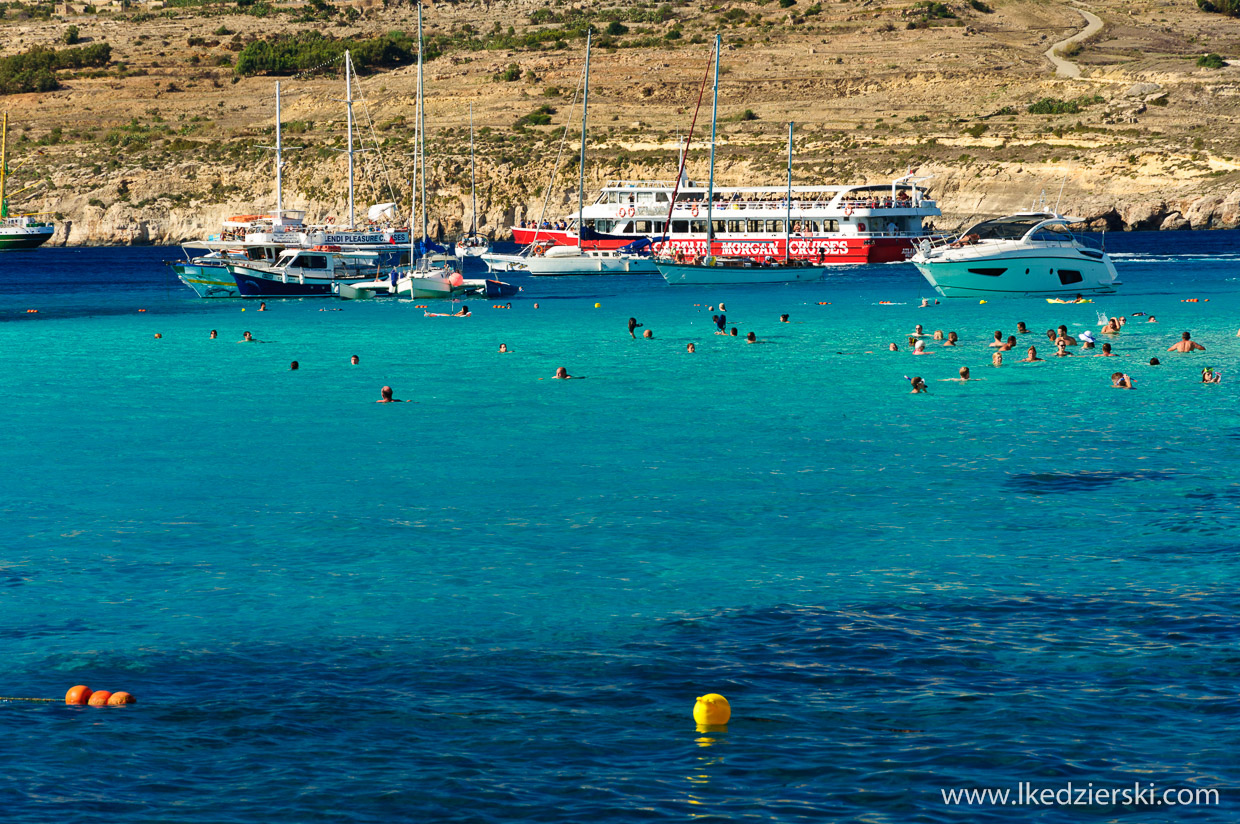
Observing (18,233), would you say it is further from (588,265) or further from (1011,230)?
(1011,230)

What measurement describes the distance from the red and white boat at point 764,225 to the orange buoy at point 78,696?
84437 millimetres

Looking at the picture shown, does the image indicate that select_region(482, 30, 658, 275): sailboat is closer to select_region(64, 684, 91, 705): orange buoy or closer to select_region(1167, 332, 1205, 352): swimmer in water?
select_region(1167, 332, 1205, 352): swimmer in water

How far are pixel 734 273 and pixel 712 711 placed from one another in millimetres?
70524

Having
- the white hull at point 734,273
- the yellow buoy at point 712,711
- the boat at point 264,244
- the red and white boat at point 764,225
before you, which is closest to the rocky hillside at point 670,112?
the red and white boat at point 764,225

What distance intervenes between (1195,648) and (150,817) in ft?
33.2

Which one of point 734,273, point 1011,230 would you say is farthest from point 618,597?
point 734,273

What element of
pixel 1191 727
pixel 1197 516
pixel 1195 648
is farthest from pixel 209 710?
pixel 1197 516

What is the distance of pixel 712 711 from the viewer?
1208 cm

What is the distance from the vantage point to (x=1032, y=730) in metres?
12.0

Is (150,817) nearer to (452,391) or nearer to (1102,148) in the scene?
(452,391)

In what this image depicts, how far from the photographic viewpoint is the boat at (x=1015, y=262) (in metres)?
63.2

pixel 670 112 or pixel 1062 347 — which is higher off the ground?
pixel 670 112

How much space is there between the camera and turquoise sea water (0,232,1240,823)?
1122 centimetres

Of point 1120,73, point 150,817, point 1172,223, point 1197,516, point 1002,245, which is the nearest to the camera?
point 150,817
